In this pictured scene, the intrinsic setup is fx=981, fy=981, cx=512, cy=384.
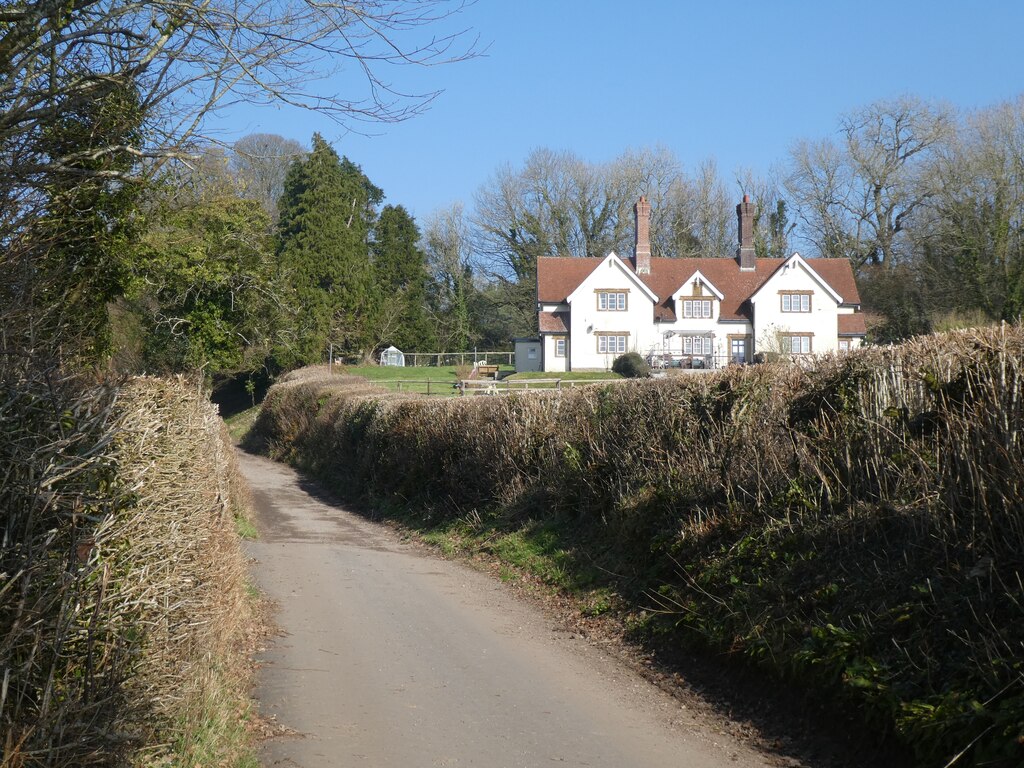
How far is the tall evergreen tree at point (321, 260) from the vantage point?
5138 cm

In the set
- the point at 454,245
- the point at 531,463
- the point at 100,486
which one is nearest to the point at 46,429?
the point at 100,486

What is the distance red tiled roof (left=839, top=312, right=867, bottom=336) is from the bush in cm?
1252

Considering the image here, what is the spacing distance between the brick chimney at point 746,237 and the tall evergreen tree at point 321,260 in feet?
77.9

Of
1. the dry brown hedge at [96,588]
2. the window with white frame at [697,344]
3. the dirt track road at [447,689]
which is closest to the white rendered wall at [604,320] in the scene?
the window with white frame at [697,344]

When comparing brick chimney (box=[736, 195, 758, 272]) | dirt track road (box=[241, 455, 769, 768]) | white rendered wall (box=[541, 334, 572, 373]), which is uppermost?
brick chimney (box=[736, 195, 758, 272])

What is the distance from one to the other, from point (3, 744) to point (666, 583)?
719 centimetres

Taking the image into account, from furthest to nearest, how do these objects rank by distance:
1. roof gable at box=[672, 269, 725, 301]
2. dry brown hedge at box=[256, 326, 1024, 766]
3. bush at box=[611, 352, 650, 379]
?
1. roof gable at box=[672, 269, 725, 301]
2. bush at box=[611, 352, 650, 379]
3. dry brown hedge at box=[256, 326, 1024, 766]

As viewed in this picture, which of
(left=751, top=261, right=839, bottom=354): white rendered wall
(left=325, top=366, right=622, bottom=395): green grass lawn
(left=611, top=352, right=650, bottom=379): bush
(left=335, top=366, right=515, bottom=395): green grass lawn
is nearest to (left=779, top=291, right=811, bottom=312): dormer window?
(left=751, top=261, right=839, bottom=354): white rendered wall

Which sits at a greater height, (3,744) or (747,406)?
(747,406)

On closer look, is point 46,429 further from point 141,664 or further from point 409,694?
point 409,694

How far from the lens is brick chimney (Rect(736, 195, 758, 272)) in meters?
61.7

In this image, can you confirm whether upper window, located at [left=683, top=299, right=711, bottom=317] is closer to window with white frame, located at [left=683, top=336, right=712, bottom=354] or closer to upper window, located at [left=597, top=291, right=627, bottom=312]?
window with white frame, located at [left=683, top=336, right=712, bottom=354]

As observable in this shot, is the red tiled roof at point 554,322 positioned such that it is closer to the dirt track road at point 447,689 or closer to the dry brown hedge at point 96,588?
the dirt track road at point 447,689

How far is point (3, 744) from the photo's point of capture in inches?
146
